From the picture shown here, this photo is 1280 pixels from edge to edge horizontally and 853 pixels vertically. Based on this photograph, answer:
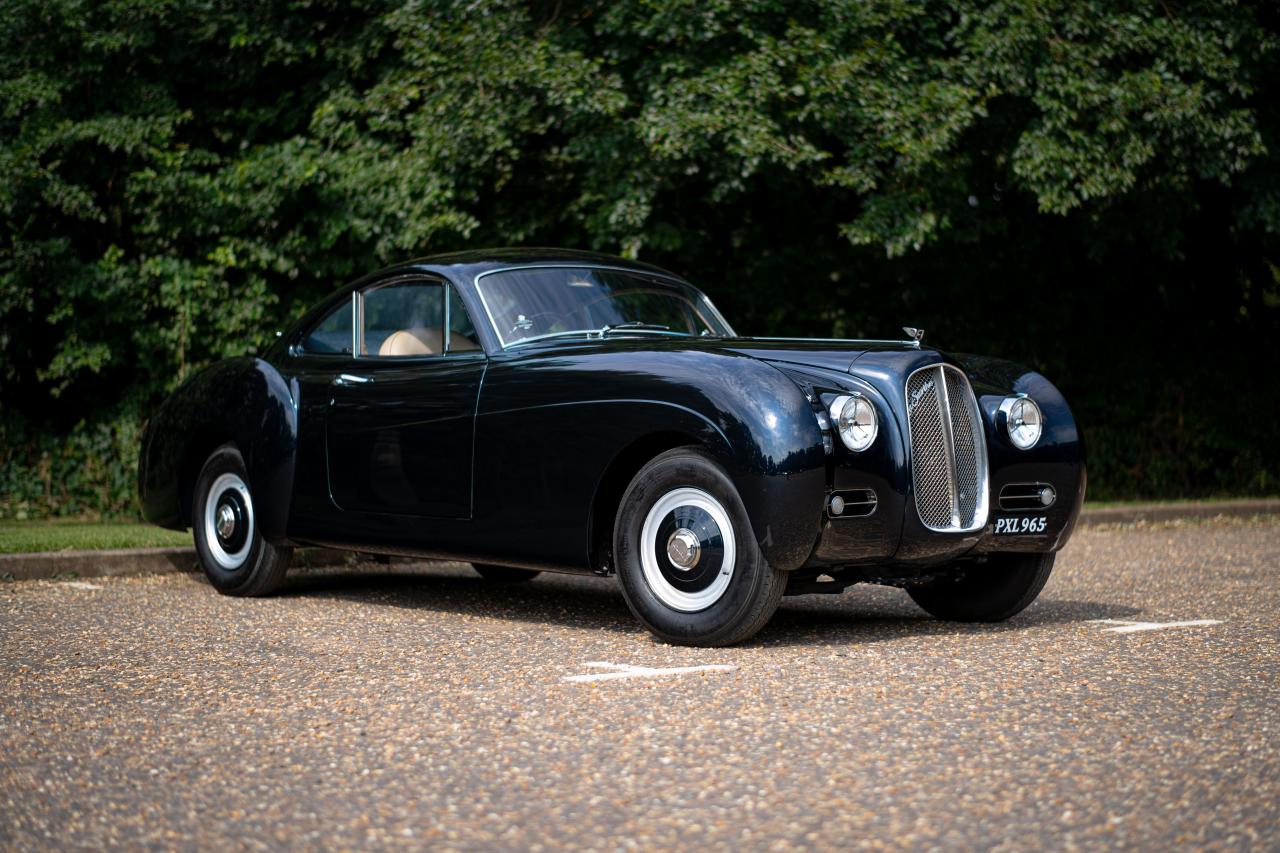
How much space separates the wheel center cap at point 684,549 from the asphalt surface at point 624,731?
0.35 m

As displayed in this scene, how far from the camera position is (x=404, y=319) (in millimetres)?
7668

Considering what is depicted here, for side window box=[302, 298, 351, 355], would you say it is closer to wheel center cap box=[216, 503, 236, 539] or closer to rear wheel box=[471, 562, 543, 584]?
wheel center cap box=[216, 503, 236, 539]

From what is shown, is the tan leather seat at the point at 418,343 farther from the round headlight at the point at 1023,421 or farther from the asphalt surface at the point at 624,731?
the round headlight at the point at 1023,421

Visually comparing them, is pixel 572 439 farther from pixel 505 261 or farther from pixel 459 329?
pixel 505 261

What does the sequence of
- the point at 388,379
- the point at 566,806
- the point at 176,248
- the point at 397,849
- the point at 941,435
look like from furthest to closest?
the point at 176,248, the point at 388,379, the point at 941,435, the point at 566,806, the point at 397,849

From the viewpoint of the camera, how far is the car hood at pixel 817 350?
6281mm

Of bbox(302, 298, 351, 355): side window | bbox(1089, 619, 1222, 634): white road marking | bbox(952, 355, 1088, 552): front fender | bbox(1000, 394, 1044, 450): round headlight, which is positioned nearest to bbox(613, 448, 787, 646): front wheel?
bbox(952, 355, 1088, 552): front fender

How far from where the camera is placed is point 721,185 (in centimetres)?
1252

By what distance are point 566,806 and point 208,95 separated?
1205 cm

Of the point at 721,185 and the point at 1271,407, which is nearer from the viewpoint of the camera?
the point at 721,185

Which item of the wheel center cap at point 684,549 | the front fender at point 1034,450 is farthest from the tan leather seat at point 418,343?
the front fender at point 1034,450

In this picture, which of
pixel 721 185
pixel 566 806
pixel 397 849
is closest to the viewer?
pixel 397 849

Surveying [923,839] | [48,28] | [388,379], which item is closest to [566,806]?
[923,839]

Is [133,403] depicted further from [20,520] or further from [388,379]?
[388,379]
